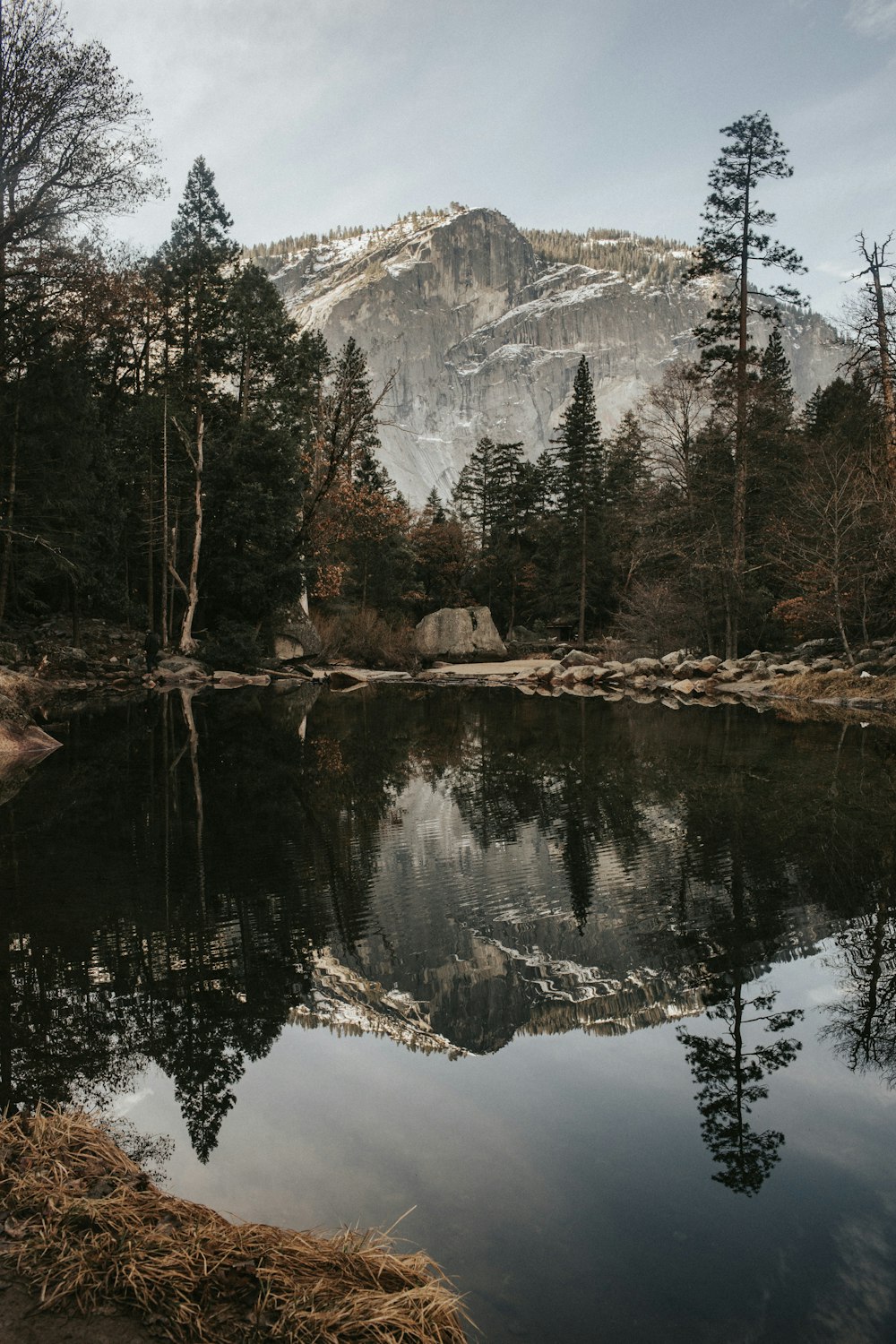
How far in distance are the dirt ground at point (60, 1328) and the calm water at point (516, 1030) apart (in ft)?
2.08

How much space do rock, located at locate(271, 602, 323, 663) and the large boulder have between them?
23.3ft

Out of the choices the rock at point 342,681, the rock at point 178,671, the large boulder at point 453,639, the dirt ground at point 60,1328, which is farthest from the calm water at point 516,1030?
the large boulder at point 453,639

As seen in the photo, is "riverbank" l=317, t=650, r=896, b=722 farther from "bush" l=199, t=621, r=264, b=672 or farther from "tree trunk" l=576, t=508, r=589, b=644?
"tree trunk" l=576, t=508, r=589, b=644

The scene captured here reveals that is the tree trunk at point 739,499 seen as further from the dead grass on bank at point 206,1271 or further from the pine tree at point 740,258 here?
the dead grass on bank at point 206,1271

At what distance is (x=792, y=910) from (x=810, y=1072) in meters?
1.91

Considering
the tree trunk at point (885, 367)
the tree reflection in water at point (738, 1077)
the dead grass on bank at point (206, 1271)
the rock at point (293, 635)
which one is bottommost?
the tree reflection in water at point (738, 1077)

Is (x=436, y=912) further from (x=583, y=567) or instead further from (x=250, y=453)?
(x=583, y=567)

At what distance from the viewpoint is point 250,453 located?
25719mm

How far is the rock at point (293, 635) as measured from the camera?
2672cm

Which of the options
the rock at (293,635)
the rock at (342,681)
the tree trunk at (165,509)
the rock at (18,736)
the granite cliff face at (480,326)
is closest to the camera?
the rock at (18,736)

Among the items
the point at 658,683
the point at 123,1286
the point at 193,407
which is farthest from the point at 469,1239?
the point at 193,407

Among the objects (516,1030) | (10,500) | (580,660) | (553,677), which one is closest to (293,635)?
(553,677)

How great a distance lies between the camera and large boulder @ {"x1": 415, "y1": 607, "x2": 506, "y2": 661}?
34.4 metres

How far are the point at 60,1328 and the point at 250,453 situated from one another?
25.8 meters
